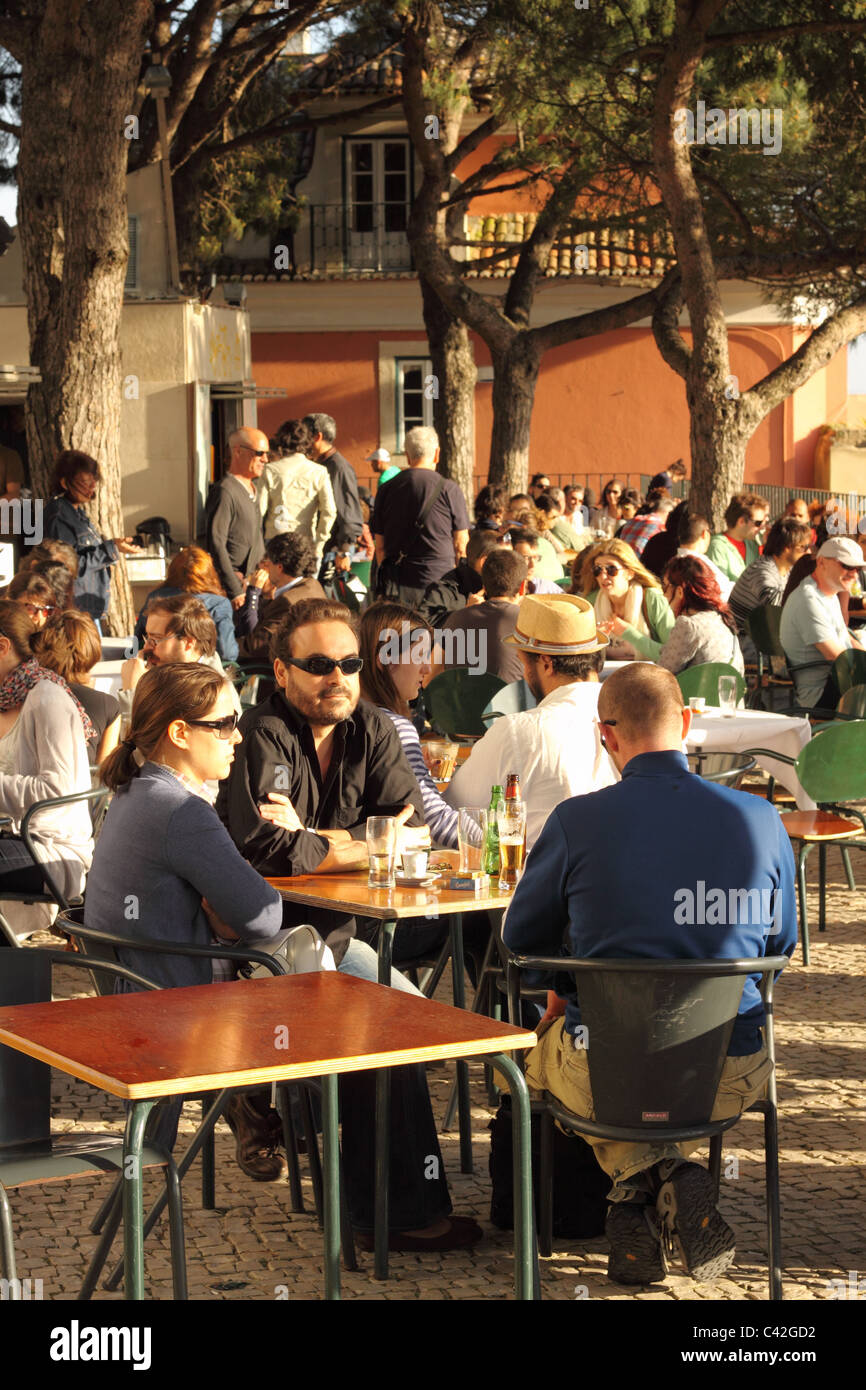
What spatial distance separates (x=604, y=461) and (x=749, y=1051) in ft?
92.6

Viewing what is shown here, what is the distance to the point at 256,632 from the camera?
Answer: 8992 mm

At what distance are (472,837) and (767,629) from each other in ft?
21.6

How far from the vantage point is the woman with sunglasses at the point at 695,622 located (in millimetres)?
8578

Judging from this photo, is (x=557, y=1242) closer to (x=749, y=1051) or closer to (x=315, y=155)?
(x=749, y=1051)

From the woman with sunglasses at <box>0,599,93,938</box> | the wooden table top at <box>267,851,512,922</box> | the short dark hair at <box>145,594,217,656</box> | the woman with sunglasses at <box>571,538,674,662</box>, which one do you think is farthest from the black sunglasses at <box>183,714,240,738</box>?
the woman with sunglasses at <box>571,538,674,662</box>

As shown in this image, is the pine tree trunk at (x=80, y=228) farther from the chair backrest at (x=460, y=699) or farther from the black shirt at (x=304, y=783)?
Answer: the black shirt at (x=304, y=783)

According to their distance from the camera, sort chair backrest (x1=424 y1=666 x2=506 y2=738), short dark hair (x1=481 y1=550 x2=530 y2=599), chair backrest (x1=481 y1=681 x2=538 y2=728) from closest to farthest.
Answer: chair backrest (x1=481 y1=681 x2=538 y2=728) → chair backrest (x1=424 y1=666 x2=506 y2=738) → short dark hair (x1=481 y1=550 x2=530 y2=599)

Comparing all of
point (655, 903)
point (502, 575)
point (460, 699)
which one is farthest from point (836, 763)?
point (655, 903)

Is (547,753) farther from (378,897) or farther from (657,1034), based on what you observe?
(657,1034)

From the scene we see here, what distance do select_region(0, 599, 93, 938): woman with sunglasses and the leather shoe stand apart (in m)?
2.17

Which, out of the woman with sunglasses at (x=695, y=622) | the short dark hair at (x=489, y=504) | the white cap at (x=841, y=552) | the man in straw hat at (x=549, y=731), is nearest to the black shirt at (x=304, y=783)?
the man in straw hat at (x=549, y=731)

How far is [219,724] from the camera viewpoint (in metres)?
4.21

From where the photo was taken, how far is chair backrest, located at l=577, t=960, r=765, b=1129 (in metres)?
3.46

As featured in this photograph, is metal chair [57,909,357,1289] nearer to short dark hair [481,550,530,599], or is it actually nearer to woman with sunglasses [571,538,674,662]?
short dark hair [481,550,530,599]
